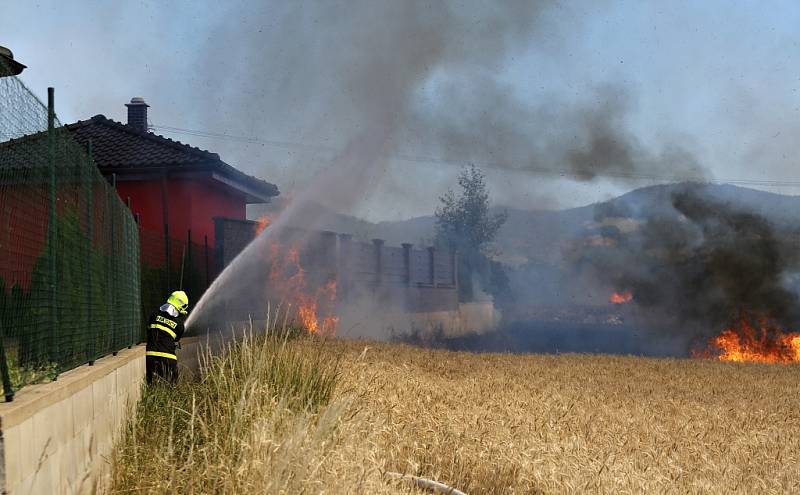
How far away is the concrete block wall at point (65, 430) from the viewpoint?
4160 mm

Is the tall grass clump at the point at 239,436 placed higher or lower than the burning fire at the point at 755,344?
higher

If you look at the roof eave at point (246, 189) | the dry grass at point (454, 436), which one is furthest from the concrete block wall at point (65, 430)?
the roof eave at point (246, 189)

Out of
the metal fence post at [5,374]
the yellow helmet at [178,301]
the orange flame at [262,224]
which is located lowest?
the metal fence post at [5,374]

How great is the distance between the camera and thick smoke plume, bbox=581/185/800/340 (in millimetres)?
33719

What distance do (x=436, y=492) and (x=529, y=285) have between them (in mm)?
132985

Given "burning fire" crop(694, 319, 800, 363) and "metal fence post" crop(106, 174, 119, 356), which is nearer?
"metal fence post" crop(106, 174, 119, 356)

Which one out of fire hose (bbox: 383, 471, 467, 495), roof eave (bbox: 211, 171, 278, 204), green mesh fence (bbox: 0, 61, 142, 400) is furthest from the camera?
roof eave (bbox: 211, 171, 278, 204)

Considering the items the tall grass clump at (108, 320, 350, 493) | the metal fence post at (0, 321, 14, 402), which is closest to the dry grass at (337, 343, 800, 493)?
the tall grass clump at (108, 320, 350, 493)

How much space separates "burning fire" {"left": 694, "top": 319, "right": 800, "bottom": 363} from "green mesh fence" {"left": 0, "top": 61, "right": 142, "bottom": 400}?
2423 centimetres

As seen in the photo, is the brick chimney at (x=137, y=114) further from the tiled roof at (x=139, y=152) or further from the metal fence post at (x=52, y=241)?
the metal fence post at (x=52, y=241)

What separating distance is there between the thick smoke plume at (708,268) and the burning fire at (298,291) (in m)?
14.5

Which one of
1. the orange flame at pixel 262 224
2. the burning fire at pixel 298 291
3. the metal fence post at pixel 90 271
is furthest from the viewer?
the burning fire at pixel 298 291

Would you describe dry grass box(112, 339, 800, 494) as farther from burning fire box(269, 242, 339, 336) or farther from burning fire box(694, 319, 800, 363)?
burning fire box(694, 319, 800, 363)

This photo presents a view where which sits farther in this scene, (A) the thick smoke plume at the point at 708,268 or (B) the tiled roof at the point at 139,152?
(A) the thick smoke plume at the point at 708,268
